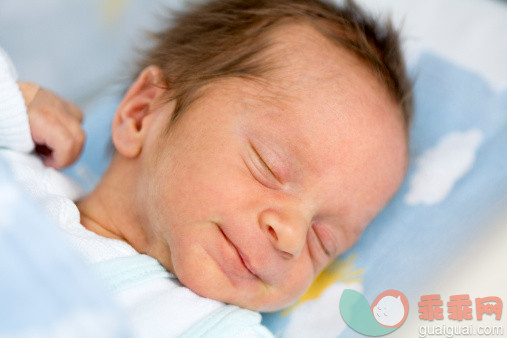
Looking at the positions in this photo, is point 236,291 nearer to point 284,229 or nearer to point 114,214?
point 284,229

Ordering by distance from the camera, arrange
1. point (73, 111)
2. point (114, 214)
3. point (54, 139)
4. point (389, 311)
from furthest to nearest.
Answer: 1. point (73, 111)
2. point (54, 139)
3. point (114, 214)
4. point (389, 311)

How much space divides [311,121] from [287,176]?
0.41 feet

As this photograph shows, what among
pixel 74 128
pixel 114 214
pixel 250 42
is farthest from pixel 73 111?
pixel 250 42

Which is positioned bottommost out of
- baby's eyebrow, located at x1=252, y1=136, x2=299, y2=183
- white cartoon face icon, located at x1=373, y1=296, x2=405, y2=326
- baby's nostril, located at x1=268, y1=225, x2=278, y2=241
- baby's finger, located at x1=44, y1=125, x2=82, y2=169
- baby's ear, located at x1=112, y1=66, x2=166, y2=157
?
white cartoon face icon, located at x1=373, y1=296, x2=405, y2=326

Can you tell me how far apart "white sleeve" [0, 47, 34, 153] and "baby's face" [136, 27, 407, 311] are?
12.5 inches

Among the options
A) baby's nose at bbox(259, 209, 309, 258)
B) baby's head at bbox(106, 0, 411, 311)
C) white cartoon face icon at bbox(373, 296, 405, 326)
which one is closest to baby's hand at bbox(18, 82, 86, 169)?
baby's head at bbox(106, 0, 411, 311)

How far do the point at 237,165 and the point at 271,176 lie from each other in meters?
0.07

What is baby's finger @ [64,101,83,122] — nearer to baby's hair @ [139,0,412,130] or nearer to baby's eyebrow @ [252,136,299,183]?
baby's hair @ [139,0,412,130]

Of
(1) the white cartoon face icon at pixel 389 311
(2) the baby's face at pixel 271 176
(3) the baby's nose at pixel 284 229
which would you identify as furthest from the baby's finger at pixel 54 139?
(1) the white cartoon face icon at pixel 389 311

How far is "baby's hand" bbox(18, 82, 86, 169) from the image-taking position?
1326mm

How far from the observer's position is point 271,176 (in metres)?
1.05

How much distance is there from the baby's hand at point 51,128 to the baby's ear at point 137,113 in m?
0.15

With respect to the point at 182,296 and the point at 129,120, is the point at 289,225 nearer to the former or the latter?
the point at 182,296

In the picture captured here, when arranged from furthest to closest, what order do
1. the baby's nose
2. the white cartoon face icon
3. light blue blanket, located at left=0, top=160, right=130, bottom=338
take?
the white cartoon face icon < the baby's nose < light blue blanket, located at left=0, top=160, right=130, bottom=338
